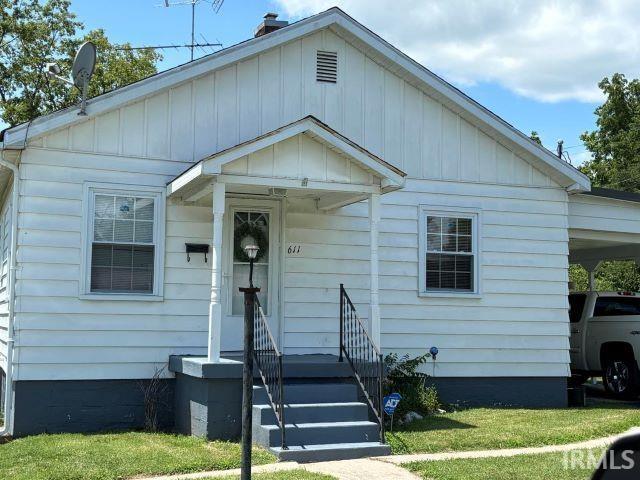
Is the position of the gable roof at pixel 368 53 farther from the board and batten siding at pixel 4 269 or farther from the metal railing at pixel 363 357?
the metal railing at pixel 363 357

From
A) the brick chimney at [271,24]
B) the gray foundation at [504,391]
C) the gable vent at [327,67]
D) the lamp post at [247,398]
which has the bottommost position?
the gray foundation at [504,391]

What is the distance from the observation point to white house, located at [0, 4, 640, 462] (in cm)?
998

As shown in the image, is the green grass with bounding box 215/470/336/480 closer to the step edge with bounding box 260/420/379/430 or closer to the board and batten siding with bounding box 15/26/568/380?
the step edge with bounding box 260/420/379/430

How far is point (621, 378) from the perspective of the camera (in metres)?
13.9

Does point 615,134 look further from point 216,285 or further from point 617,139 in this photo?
point 216,285

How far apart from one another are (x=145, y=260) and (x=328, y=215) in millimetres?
2786

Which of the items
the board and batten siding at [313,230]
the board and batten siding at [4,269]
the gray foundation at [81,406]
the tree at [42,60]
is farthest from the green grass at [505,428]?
the tree at [42,60]

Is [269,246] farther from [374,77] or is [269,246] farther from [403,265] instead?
[374,77]

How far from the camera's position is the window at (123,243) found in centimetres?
1034

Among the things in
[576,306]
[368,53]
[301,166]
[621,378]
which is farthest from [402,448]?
[576,306]

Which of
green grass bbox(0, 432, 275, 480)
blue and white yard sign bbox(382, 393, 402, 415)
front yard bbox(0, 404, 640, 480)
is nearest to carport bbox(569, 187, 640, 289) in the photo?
front yard bbox(0, 404, 640, 480)

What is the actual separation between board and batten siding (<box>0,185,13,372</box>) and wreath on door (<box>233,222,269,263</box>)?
3.17 metres

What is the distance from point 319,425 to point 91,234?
4030 millimetres

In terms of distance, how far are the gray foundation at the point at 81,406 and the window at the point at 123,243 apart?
4.07ft
